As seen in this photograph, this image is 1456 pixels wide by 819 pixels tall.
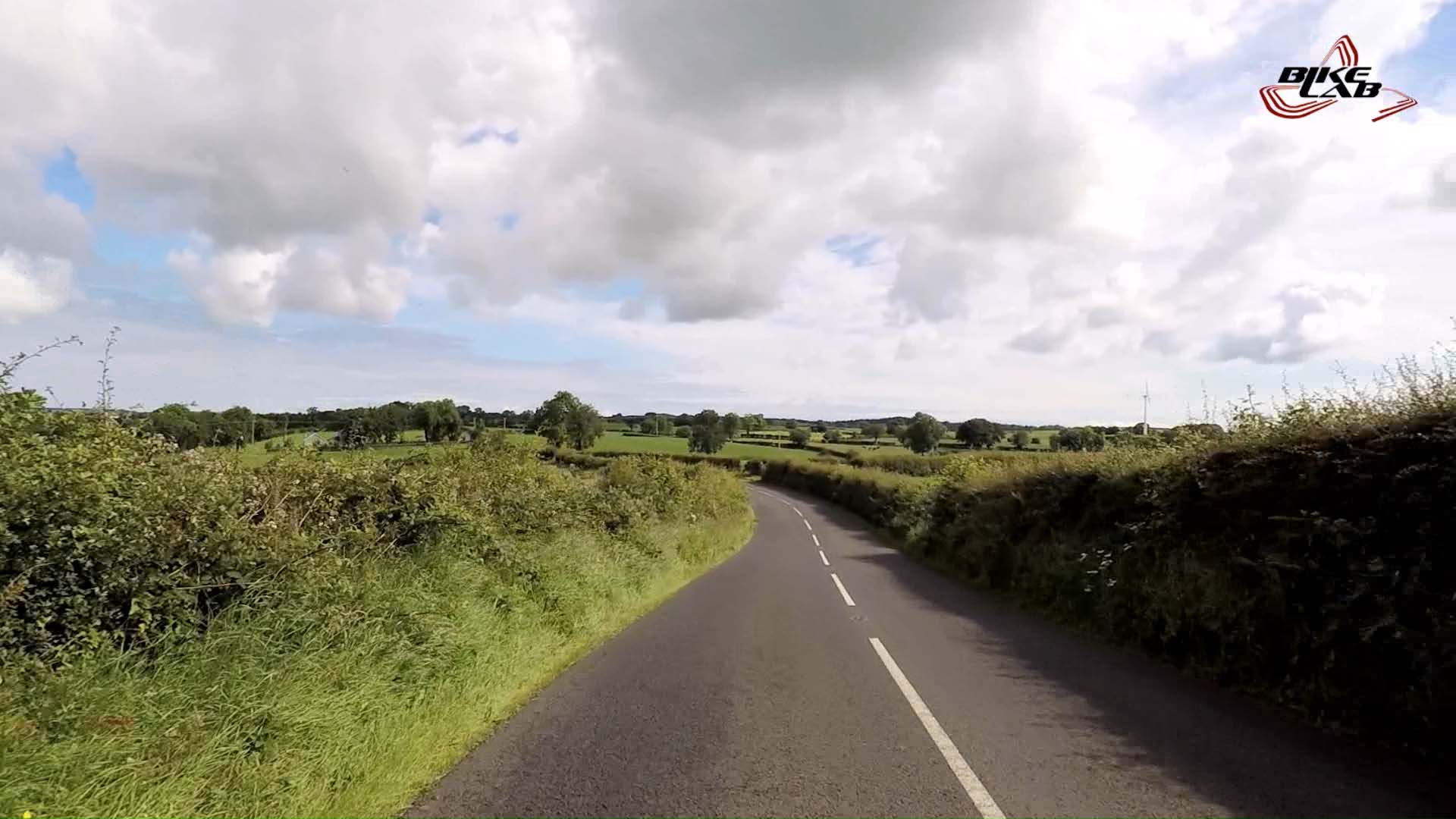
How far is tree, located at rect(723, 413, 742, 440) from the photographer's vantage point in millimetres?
115387

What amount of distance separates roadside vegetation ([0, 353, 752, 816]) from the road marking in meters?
3.43

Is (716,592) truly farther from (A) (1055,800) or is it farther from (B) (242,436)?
(A) (1055,800)

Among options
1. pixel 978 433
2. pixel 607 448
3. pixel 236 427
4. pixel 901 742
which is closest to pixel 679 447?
pixel 607 448

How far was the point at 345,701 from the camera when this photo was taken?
17.3ft

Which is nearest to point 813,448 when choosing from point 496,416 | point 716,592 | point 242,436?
point 496,416

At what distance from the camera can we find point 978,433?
68625mm

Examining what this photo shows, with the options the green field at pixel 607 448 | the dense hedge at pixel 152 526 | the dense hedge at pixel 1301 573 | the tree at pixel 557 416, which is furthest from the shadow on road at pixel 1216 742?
the tree at pixel 557 416

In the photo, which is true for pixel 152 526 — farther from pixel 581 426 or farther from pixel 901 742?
pixel 581 426

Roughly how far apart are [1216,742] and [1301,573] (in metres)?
2.29

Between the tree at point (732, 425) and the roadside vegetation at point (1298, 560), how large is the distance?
10159 centimetres

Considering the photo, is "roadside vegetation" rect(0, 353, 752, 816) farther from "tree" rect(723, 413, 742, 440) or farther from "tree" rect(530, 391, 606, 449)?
"tree" rect(723, 413, 742, 440)

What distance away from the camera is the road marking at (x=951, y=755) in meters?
4.34

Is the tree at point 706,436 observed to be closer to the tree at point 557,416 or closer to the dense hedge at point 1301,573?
the tree at point 557,416

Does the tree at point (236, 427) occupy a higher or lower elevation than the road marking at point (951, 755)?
higher
